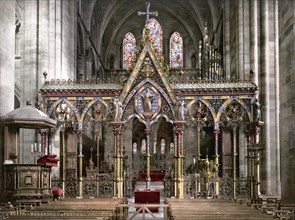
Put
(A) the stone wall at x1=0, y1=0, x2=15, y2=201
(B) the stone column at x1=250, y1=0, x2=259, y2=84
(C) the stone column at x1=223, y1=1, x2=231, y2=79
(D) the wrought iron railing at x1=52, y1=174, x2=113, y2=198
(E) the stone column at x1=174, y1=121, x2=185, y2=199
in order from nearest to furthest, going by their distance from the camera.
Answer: (A) the stone wall at x1=0, y1=0, x2=15, y2=201 → (E) the stone column at x1=174, y1=121, x2=185, y2=199 → (D) the wrought iron railing at x1=52, y1=174, x2=113, y2=198 → (B) the stone column at x1=250, y1=0, x2=259, y2=84 → (C) the stone column at x1=223, y1=1, x2=231, y2=79

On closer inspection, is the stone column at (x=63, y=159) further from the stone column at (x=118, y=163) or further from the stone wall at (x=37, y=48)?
the stone wall at (x=37, y=48)

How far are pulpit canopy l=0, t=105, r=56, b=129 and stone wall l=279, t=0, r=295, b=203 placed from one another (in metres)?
8.37

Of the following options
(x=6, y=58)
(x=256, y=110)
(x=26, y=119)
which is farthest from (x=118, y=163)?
(x=6, y=58)

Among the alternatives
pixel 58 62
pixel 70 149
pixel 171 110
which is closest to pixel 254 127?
pixel 171 110

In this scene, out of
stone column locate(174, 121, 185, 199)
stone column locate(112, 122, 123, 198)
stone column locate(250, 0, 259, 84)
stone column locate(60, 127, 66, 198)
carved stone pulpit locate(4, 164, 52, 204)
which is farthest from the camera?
stone column locate(250, 0, 259, 84)

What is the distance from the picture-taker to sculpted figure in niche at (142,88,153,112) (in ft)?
75.3

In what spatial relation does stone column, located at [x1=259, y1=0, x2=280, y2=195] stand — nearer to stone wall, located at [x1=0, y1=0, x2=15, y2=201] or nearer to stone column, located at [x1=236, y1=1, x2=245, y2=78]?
stone column, located at [x1=236, y1=1, x2=245, y2=78]

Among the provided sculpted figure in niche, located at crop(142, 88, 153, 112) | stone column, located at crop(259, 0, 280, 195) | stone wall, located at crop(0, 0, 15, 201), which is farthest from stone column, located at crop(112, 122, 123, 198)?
stone column, located at crop(259, 0, 280, 195)

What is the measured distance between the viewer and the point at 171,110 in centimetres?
2312

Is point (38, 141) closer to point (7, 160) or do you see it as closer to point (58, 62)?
point (58, 62)

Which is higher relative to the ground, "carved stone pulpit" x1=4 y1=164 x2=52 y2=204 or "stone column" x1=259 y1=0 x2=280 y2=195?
"stone column" x1=259 y1=0 x2=280 y2=195

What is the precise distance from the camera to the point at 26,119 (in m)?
18.7

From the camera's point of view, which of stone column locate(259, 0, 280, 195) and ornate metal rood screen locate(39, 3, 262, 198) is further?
stone column locate(259, 0, 280, 195)

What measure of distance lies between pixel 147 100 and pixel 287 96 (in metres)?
6.75
